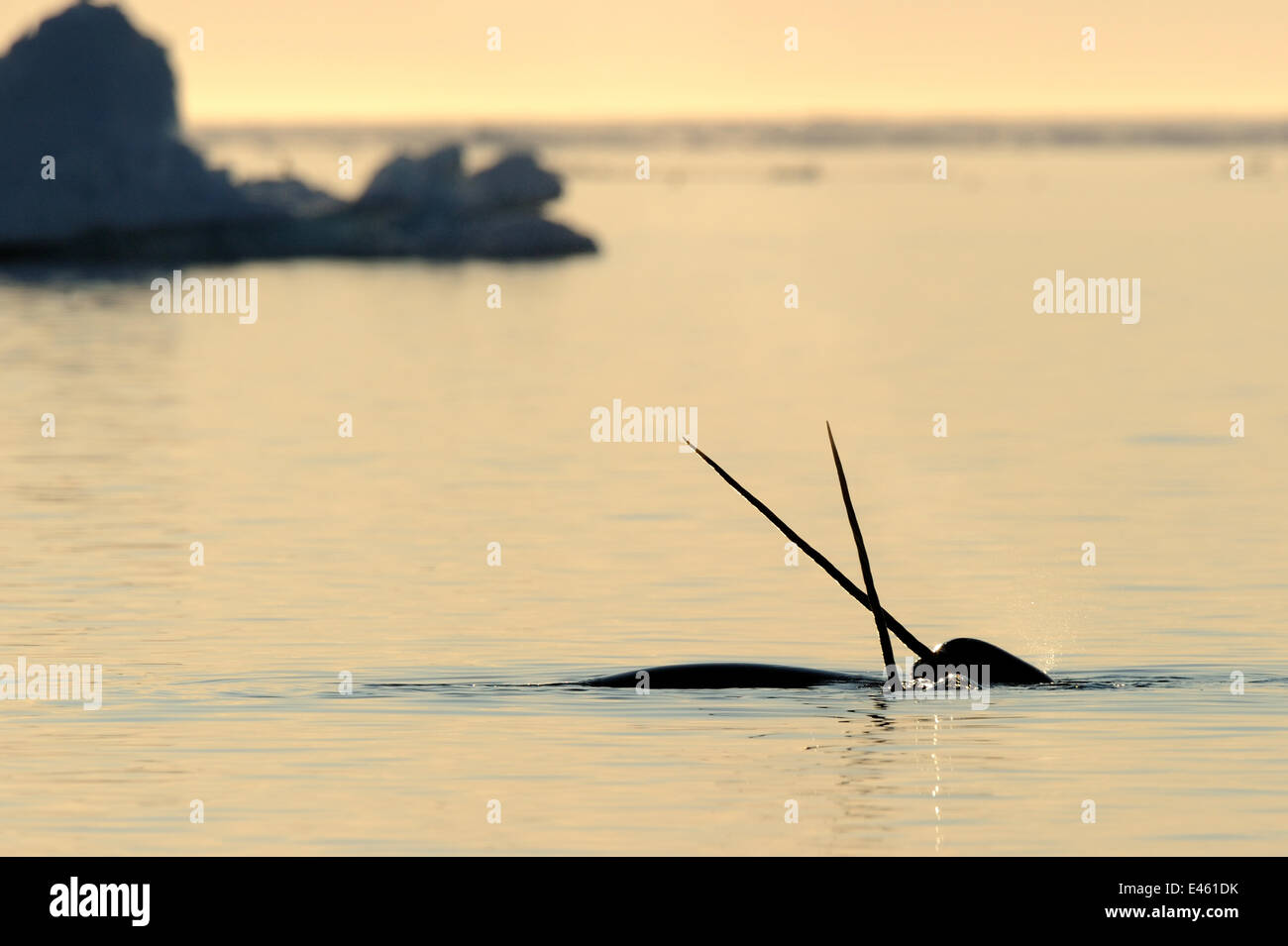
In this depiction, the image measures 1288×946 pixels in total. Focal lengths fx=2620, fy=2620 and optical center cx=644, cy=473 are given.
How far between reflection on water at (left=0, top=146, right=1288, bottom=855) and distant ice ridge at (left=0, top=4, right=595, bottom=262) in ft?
93.9

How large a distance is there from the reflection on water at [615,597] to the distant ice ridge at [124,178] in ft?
93.9

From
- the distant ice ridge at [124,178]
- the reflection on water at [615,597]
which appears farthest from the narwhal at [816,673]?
the distant ice ridge at [124,178]

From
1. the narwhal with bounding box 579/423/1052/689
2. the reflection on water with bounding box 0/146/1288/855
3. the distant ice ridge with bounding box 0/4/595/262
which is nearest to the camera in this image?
the reflection on water with bounding box 0/146/1288/855

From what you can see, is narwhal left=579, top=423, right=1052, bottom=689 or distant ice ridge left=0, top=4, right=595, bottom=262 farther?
distant ice ridge left=0, top=4, right=595, bottom=262

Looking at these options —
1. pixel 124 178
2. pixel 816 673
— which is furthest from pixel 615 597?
pixel 124 178

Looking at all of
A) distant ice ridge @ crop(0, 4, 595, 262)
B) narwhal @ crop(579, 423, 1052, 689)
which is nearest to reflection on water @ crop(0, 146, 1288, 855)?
narwhal @ crop(579, 423, 1052, 689)

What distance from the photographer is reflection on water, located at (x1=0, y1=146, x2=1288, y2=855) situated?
17953mm

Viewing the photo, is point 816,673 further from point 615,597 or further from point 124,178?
point 124,178

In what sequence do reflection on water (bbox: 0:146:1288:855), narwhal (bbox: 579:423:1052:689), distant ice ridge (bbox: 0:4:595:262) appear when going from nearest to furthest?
reflection on water (bbox: 0:146:1288:855)
narwhal (bbox: 579:423:1052:689)
distant ice ridge (bbox: 0:4:595:262)

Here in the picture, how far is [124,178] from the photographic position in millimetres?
94875

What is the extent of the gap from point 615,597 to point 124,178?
70.4 metres

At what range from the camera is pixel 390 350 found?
67625mm

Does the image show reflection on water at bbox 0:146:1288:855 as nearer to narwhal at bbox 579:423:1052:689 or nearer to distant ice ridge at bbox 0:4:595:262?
narwhal at bbox 579:423:1052:689
